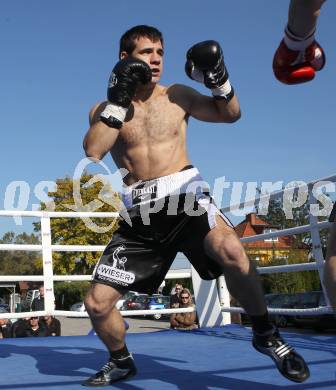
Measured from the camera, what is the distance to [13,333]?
584 centimetres

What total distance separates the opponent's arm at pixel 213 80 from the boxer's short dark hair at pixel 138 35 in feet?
1.22

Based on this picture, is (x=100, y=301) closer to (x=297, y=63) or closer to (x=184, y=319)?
(x=297, y=63)

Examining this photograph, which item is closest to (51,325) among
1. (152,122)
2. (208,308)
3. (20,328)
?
(20,328)

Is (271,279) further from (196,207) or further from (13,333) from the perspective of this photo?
(196,207)

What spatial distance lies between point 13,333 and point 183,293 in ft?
6.07

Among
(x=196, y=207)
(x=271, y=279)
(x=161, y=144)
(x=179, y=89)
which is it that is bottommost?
(x=271, y=279)

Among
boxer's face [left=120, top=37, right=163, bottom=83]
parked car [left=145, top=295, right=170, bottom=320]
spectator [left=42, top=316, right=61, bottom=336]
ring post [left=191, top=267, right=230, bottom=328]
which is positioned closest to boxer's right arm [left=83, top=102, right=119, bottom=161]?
boxer's face [left=120, top=37, right=163, bottom=83]

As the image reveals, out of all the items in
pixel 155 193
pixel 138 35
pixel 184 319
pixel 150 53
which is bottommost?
pixel 184 319

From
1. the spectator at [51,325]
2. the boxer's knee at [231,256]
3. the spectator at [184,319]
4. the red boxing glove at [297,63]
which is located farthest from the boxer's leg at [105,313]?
the spectator at [184,319]

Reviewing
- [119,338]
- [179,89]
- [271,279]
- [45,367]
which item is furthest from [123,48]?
[271,279]

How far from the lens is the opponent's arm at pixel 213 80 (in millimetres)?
2402

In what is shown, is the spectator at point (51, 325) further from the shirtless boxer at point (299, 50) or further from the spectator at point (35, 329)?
the shirtless boxer at point (299, 50)

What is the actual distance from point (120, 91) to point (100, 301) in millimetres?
967

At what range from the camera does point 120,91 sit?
2471mm
